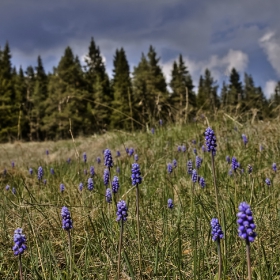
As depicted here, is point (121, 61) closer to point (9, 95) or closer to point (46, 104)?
point (46, 104)

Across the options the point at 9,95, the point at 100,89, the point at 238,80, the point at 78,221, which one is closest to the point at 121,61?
the point at 100,89

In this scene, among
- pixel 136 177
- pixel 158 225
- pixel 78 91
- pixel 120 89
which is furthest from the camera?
pixel 120 89

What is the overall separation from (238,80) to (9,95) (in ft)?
156

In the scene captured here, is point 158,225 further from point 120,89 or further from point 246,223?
point 120,89

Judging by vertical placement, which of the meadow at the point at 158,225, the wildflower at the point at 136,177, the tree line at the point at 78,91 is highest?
the tree line at the point at 78,91

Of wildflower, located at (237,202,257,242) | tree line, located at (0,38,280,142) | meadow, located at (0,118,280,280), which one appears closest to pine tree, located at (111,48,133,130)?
tree line, located at (0,38,280,142)

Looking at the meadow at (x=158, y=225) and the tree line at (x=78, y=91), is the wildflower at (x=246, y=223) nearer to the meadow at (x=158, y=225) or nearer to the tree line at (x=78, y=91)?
the meadow at (x=158, y=225)

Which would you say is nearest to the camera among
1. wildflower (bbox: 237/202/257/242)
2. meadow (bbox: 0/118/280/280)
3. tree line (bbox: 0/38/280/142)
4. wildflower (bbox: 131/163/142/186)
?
wildflower (bbox: 237/202/257/242)

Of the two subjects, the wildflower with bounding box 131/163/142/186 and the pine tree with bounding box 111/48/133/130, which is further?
the pine tree with bounding box 111/48/133/130

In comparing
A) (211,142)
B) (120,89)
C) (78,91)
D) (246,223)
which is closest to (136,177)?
(211,142)

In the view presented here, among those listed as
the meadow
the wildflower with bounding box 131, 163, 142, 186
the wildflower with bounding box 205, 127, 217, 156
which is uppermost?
the wildflower with bounding box 205, 127, 217, 156

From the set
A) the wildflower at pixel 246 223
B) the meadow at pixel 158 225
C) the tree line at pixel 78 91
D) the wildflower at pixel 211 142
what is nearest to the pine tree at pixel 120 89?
the tree line at pixel 78 91

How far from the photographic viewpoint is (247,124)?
6629mm

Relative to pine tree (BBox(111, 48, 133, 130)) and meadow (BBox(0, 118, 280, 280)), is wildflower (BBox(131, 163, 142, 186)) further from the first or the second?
pine tree (BBox(111, 48, 133, 130))
